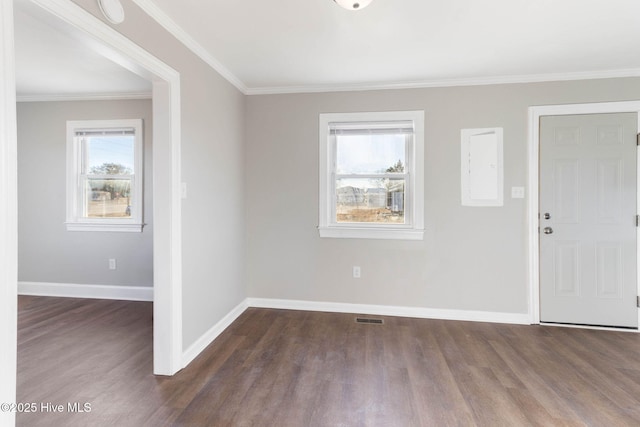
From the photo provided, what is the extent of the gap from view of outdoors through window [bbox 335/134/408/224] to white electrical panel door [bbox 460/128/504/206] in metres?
0.63

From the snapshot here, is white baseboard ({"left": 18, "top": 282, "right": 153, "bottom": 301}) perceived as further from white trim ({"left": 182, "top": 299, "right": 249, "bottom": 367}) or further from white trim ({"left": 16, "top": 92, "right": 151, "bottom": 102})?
white trim ({"left": 16, "top": 92, "right": 151, "bottom": 102})

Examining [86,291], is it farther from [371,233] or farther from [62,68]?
[371,233]

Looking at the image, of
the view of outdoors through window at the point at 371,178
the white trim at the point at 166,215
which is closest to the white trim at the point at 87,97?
the white trim at the point at 166,215

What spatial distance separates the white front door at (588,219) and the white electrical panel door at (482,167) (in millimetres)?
412

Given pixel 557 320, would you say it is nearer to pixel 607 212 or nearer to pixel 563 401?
pixel 607 212

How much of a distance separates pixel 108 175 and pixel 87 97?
977 millimetres

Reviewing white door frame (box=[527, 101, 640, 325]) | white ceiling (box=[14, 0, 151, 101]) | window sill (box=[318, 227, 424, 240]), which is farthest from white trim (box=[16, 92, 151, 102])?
white door frame (box=[527, 101, 640, 325])

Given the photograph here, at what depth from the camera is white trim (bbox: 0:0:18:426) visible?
118 cm

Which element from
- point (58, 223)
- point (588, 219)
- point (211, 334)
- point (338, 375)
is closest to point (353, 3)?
point (338, 375)

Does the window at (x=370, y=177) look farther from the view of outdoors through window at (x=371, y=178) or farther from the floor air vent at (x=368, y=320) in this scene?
the floor air vent at (x=368, y=320)

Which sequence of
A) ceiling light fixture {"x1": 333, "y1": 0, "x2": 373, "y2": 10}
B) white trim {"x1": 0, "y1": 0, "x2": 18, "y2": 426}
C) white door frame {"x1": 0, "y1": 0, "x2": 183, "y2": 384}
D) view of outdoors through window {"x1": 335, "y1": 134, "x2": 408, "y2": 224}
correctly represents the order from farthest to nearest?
1. view of outdoors through window {"x1": 335, "y1": 134, "x2": 408, "y2": 224}
2. white door frame {"x1": 0, "y1": 0, "x2": 183, "y2": 384}
3. ceiling light fixture {"x1": 333, "y1": 0, "x2": 373, "y2": 10}
4. white trim {"x1": 0, "y1": 0, "x2": 18, "y2": 426}

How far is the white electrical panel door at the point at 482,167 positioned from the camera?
322cm

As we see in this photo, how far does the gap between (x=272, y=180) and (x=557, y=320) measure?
3356 mm

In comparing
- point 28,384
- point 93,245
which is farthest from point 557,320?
point 93,245
